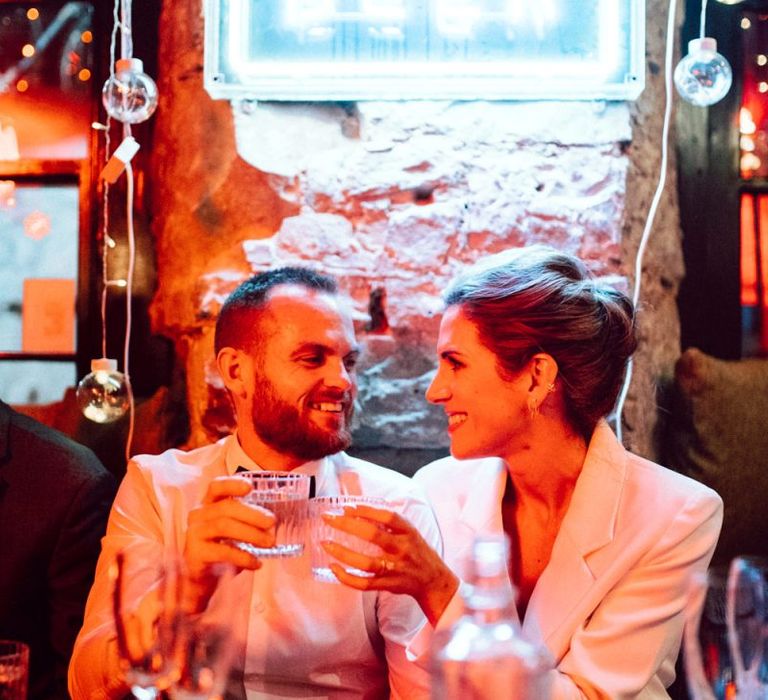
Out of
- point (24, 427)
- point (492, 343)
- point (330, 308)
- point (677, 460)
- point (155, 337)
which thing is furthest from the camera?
point (155, 337)

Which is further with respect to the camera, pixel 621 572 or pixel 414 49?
pixel 414 49

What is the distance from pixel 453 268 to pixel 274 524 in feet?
5.25

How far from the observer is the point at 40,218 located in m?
3.63

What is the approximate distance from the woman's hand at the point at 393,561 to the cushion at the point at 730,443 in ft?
4.74

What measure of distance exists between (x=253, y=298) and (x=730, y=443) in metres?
1.66

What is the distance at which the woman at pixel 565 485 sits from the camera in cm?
215

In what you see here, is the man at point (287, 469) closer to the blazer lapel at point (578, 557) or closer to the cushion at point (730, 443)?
the blazer lapel at point (578, 557)

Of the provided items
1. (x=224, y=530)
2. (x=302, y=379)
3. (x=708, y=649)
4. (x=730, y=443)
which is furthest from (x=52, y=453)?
(x=730, y=443)

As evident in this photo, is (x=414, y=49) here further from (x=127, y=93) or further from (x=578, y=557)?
(x=578, y=557)

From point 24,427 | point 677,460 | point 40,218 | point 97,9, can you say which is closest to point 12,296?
point 40,218

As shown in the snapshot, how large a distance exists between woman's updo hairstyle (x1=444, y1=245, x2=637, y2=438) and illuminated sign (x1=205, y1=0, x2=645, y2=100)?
845 millimetres

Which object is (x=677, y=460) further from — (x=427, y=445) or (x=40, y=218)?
(x=40, y=218)

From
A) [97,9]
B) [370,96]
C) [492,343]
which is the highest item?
[97,9]

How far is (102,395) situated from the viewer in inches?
116
